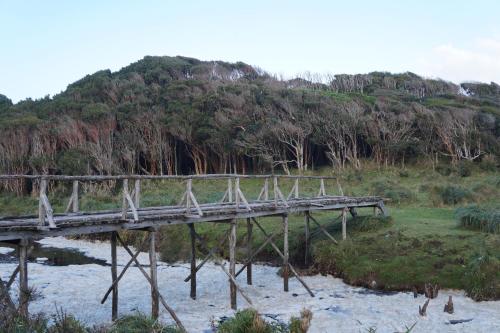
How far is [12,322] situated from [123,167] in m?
45.0

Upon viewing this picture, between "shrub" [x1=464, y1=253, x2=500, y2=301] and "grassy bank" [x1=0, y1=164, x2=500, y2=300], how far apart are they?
33 mm

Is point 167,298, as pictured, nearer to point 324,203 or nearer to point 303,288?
point 303,288

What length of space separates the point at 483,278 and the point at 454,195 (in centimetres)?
1563

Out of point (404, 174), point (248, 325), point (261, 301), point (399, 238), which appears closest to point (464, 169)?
point (404, 174)

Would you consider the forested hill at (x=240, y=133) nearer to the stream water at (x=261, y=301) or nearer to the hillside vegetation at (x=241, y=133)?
the hillside vegetation at (x=241, y=133)

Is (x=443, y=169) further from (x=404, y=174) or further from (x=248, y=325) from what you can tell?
(x=248, y=325)

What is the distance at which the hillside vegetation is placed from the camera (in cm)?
4978

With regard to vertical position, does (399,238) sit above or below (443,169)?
below

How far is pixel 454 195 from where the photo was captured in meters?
33.6

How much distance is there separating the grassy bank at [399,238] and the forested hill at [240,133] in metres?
7.18

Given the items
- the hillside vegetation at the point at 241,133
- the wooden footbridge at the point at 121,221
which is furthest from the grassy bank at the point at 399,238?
the hillside vegetation at the point at 241,133

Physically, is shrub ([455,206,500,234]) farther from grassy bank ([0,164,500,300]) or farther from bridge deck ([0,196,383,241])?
bridge deck ([0,196,383,241])

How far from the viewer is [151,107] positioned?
61406 millimetres

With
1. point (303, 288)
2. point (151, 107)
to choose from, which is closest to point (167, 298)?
point (303, 288)
